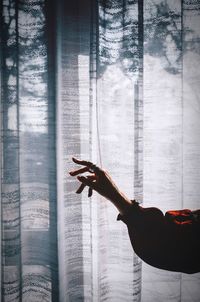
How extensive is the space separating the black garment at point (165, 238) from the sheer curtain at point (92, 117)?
1.41ft

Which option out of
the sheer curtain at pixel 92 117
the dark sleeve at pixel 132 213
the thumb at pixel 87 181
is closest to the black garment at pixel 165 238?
the dark sleeve at pixel 132 213

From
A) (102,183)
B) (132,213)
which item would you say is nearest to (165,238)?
(132,213)

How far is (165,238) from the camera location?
0.75 metres

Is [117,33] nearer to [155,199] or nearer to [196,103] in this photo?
[196,103]

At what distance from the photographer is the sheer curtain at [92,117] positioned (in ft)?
3.85

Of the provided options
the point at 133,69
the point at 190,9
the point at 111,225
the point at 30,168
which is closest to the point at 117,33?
the point at 133,69

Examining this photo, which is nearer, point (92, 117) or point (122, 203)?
point (122, 203)

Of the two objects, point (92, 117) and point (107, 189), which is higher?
point (92, 117)

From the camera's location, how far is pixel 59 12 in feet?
3.85

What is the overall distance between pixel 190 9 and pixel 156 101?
402mm

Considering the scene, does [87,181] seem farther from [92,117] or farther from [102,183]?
[92,117]

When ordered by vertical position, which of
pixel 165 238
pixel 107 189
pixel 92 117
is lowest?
pixel 165 238

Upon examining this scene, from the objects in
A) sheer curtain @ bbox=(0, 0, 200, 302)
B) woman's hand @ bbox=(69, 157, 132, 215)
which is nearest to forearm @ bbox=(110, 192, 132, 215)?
woman's hand @ bbox=(69, 157, 132, 215)

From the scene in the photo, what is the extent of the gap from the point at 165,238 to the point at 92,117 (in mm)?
609
